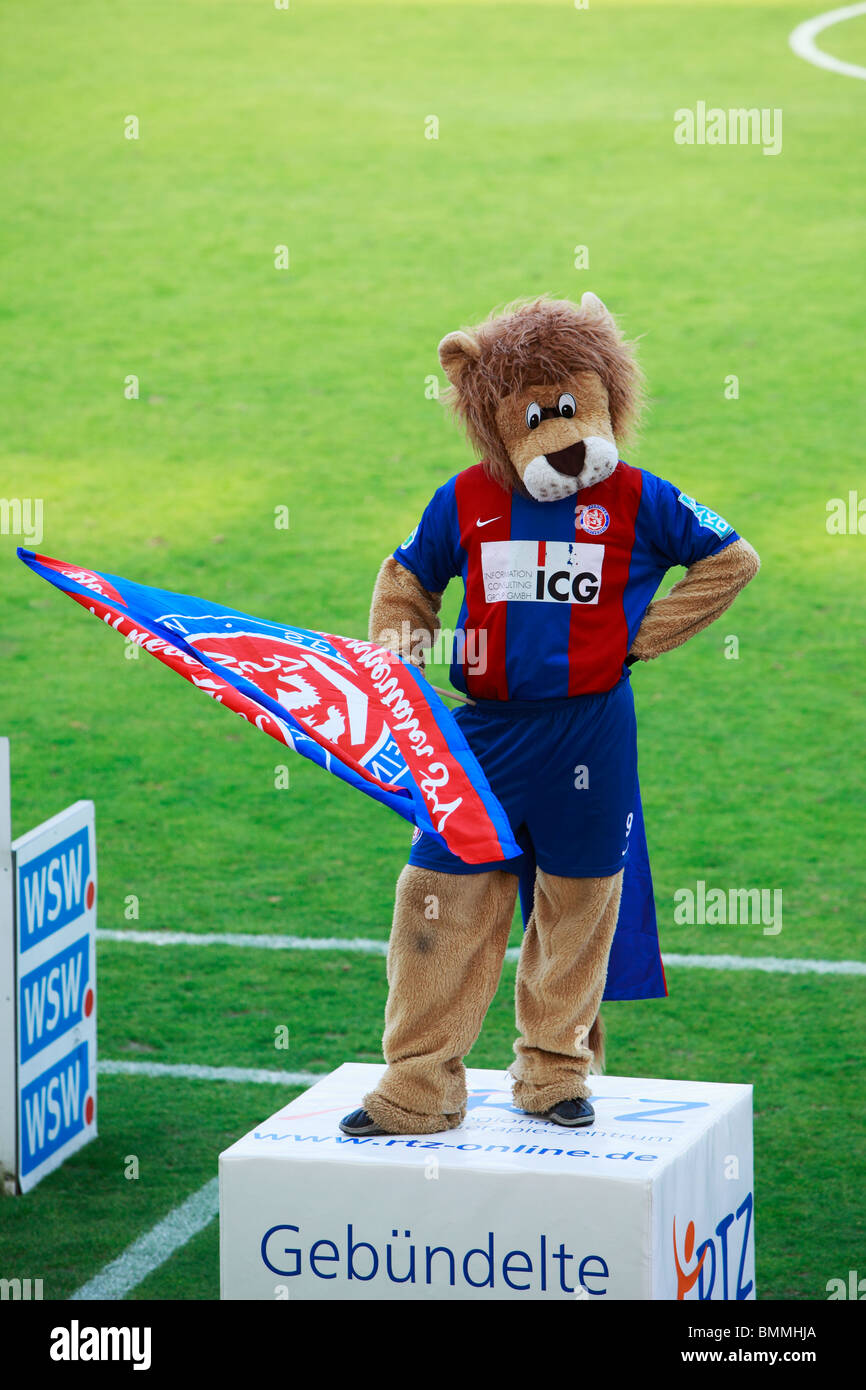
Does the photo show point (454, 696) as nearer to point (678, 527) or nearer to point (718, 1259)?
point (678, 527)

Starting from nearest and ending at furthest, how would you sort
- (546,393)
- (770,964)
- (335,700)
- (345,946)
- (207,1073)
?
1. (335,700)
2. (546,393)
3. (207,1073)
4. (770,964)
5. (345,946)

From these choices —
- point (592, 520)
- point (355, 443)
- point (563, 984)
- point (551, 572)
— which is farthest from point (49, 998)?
point (355, 443)

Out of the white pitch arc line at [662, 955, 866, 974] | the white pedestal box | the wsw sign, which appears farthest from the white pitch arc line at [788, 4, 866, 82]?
the white pedestal box

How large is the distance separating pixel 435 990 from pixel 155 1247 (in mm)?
1207

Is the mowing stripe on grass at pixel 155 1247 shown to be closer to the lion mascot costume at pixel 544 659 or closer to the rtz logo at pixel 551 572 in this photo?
the lion mascot costume at pixel 544 659

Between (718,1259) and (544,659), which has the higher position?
(544,659)

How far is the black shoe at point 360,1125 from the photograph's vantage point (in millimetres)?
4246

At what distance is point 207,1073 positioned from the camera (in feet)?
19.6

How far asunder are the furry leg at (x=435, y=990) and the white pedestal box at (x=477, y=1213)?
8cm

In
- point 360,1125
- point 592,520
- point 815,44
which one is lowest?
point 360,1125

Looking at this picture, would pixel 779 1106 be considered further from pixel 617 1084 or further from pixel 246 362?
pixel 246 362

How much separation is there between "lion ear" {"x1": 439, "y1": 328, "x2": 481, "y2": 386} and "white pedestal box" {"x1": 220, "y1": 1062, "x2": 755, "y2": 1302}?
1658 millimetres

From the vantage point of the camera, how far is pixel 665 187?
48.6 ft
